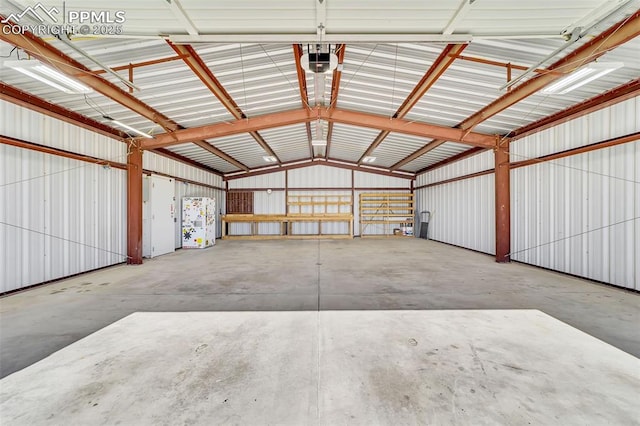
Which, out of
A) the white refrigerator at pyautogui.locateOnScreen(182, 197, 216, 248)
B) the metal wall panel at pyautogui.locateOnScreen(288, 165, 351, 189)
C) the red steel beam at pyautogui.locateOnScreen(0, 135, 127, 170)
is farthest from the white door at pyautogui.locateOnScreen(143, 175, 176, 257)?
the metal wall panel at pyautogui.locateOnScreen(288, 165, 351, 189)

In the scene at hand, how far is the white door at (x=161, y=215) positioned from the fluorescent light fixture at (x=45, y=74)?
457cm

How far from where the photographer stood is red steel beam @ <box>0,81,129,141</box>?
4328 millimetres

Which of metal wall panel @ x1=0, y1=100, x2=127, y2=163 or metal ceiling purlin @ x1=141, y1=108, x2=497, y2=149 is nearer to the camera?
metal wall panel @ x1=0, y1=100, x2=127, y2=163

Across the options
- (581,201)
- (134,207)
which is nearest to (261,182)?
(134,207)

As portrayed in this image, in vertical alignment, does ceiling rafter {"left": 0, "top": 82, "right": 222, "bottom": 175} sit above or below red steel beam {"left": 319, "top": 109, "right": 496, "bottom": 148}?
below

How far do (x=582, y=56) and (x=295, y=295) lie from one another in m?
5.60

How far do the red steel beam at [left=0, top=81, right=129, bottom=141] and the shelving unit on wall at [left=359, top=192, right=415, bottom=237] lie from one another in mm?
10633

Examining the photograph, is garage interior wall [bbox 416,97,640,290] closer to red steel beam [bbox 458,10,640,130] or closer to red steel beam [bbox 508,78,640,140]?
red steel beam [bbox 508,78,640,140]

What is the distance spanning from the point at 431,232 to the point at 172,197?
448 inches

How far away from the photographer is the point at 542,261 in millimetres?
6250

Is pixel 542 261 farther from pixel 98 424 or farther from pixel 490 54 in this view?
pixel 98 424

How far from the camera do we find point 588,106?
511 cm

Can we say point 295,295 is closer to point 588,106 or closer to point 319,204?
point 588,106

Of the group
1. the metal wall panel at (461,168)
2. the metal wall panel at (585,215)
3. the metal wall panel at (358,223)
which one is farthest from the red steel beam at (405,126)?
the metal wall panel at (358,223)
